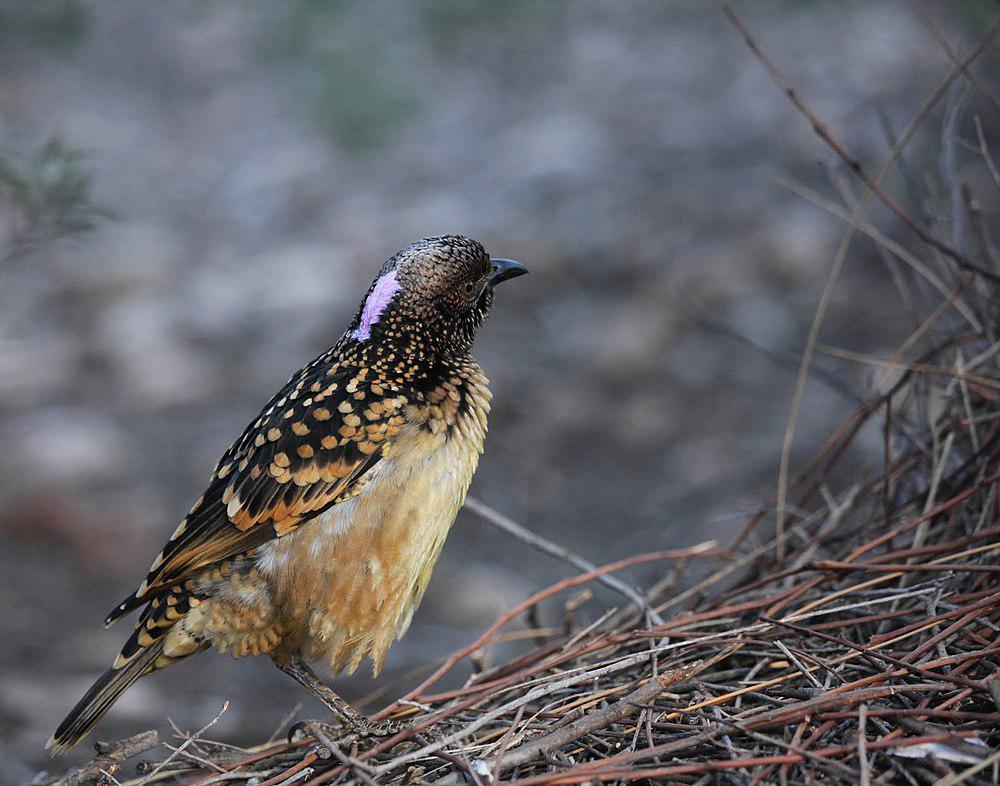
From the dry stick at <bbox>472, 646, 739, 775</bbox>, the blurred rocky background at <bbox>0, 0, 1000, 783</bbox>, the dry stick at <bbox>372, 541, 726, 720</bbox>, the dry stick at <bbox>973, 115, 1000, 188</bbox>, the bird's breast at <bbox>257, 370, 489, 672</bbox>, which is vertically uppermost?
the blurred rocky background at <bbox>0, 0, 1000, 783</bbox>

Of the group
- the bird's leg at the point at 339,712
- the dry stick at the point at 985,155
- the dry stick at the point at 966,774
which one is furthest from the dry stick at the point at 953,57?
the bird's leg at the point at 339,712

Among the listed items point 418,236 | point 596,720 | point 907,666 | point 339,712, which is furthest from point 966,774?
point 418,236

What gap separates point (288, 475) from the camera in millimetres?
2654

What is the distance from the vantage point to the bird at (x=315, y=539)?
8.64 ft

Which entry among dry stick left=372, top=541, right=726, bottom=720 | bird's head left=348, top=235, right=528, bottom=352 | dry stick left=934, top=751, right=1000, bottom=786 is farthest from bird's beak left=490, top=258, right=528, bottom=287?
dry stick left=934, top=751, right=1000, bottom=786

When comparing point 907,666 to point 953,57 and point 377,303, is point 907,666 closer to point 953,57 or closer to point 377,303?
point 953,57

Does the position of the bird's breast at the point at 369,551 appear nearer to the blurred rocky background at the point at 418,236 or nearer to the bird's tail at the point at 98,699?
the bird's tail at the point at 98,699

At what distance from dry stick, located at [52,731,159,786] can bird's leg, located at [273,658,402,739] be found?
37 centimetres

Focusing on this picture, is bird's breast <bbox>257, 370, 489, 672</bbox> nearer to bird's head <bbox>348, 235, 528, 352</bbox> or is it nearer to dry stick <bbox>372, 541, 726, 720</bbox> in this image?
dry stick <bbox>372, 541, 726, 720</bbox>

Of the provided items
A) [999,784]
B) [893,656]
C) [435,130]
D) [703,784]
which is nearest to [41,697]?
[703,784]

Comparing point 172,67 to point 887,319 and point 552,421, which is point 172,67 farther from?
point 887,319

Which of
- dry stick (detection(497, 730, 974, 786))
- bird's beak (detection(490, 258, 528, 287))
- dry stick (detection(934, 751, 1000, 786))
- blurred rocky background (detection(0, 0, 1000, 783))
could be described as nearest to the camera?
dry stick (detection(934, 751, 1000, 786))

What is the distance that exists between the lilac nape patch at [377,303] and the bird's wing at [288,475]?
21cm

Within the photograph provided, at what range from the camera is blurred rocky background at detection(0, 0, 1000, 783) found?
14.5 feet
